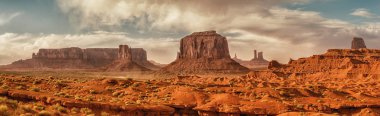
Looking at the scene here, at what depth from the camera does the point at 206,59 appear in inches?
7151

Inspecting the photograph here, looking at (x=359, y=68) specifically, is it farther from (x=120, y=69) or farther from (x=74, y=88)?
(x=120, y=69)

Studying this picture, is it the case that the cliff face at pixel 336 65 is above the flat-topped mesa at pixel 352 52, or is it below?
below

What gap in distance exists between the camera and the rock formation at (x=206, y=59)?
538 ft

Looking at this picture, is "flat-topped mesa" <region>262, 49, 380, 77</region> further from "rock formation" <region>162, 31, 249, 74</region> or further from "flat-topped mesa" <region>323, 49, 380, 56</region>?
"rock formation" <region>162, 31, 249, 74</region>

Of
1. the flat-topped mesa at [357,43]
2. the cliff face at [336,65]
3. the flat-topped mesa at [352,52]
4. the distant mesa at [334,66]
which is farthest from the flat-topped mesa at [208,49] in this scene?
the cliff face at [336,65]

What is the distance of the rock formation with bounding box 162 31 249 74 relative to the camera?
164 meters

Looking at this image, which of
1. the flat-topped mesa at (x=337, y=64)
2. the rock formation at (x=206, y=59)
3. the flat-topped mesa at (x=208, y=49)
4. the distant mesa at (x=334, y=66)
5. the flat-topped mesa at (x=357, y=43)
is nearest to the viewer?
the distant mesa at (x=334, y=66)

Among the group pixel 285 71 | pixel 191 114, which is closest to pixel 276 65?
pixel 285 71

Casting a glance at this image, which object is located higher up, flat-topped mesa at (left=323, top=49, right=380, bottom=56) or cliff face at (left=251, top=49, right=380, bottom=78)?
flat-topped mesa at (left=323, top=49, right=380, bottom=56)

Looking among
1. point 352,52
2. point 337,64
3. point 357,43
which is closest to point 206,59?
point 357,43

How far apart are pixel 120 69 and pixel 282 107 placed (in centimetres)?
16528

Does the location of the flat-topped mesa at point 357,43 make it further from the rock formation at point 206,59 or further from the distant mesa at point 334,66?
the distant mesa at point 334,66

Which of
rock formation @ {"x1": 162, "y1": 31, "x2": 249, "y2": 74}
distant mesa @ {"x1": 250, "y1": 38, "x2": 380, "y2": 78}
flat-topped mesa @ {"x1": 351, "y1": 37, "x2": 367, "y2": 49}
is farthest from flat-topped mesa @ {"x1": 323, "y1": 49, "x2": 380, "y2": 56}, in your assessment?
flat-topped mesa @ {"x1": 351, "y1": 37, "x2": 367, "y2": 49}

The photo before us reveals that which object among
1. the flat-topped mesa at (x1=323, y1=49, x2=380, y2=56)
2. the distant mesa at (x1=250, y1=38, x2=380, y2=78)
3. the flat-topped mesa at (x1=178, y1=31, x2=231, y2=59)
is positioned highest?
the flat-topped mesa at (x1=178, y1=31, x2=231, y2=59)
